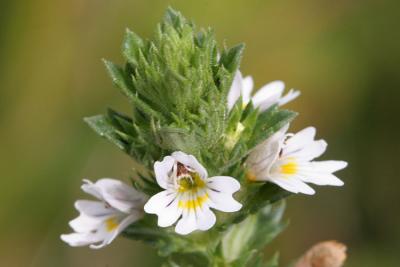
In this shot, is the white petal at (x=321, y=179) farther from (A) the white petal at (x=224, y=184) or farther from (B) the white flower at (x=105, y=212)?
(B) the white flower at (x=105, y=212)

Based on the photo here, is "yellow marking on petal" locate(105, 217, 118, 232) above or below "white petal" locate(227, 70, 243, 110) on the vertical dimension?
below

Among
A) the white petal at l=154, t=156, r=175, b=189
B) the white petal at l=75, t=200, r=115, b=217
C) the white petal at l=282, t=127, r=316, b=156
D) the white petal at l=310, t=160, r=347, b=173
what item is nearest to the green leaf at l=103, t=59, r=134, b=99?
the white petal at l=154, t=156, r=175, b=189

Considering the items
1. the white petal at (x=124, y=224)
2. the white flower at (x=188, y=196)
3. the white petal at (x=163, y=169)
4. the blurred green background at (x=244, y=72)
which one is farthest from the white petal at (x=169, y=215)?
the blurred green background at (x=244, y=72)

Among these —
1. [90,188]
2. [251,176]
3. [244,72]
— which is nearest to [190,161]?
[251,176]

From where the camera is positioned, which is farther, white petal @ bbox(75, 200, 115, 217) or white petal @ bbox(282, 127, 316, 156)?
white petal @ bbox(75, 200, 115, 217)

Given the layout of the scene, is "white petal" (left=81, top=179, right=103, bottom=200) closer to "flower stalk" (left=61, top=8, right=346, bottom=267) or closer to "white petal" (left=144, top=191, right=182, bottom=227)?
"flower stalk" (left=61, top=8, right=346, bottom=267)
